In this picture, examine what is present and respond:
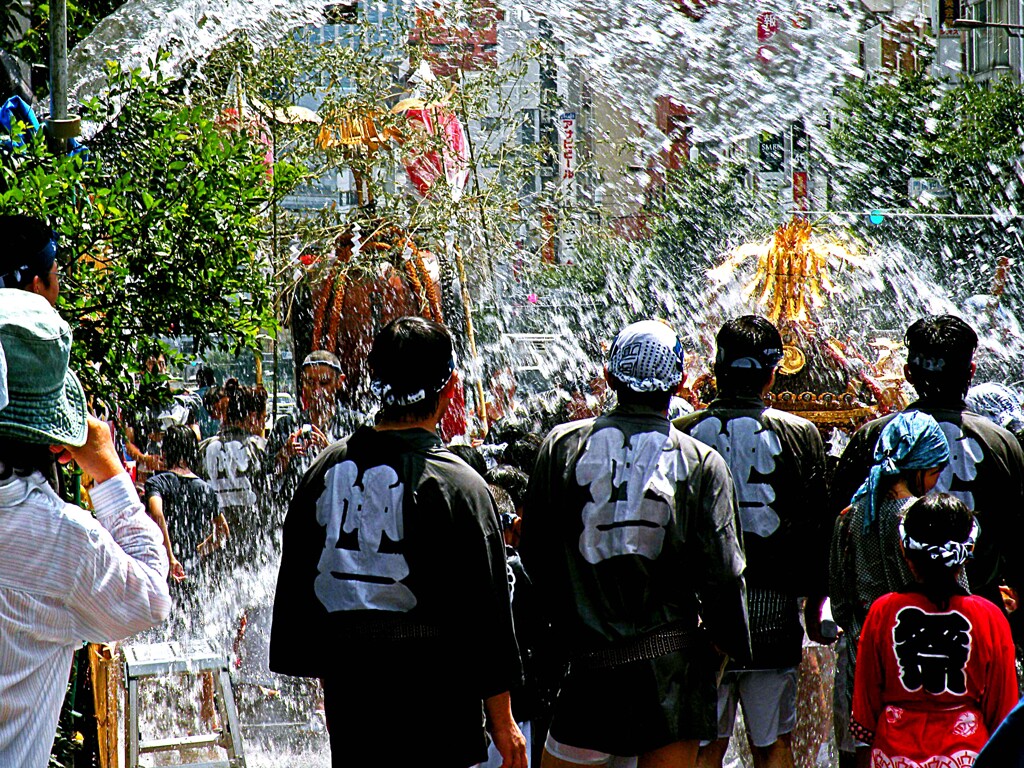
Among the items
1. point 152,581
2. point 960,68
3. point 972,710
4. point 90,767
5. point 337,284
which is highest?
point 152,581

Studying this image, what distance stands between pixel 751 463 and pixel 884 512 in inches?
19.4

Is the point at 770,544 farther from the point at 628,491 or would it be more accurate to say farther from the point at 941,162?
the point at 941,162

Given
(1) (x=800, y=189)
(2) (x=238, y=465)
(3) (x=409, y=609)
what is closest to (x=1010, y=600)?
(3) (x=409, y=609)

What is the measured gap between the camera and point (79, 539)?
209 centimetres

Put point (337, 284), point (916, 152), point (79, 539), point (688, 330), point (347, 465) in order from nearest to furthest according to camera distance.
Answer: point (79, 539), point (347, 465), point (337, 284), point (688, 330), point (916, 152)

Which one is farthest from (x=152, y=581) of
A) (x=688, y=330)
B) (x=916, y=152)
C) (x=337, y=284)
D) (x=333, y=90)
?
(x=916, y=152)

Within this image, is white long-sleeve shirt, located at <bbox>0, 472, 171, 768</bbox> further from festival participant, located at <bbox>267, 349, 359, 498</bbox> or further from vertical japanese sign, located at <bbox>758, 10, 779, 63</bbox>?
vertical japanese sign, located at <bbox>758, 10, 779, 63</bbox>

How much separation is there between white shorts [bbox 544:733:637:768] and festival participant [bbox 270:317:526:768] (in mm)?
494

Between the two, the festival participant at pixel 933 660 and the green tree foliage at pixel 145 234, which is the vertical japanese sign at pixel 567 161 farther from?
the festival participant at pixel 933 660

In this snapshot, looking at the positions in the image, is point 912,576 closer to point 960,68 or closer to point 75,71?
point 75,71

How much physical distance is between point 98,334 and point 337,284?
23.1ft

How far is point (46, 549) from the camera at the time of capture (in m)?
2.09

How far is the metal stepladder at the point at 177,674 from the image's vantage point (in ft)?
13.5

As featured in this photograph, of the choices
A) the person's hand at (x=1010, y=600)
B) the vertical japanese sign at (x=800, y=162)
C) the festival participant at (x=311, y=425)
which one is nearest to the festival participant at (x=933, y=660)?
the person's hand at (x=1010, y=600)
